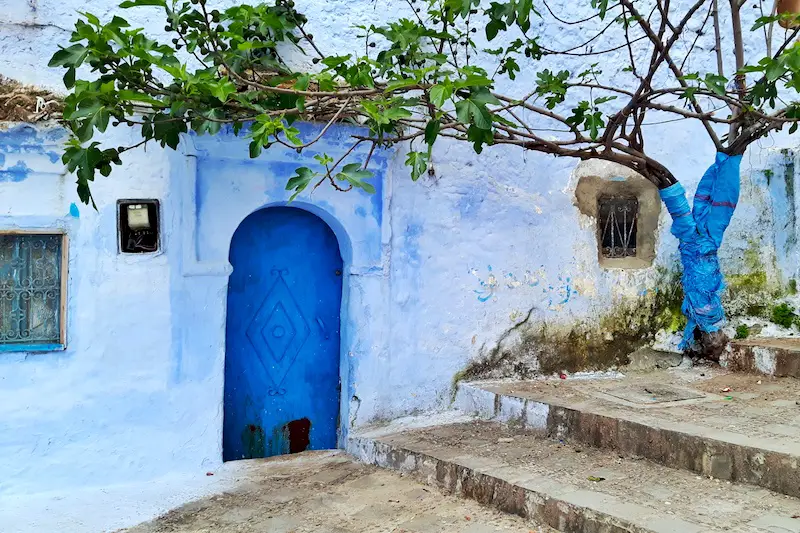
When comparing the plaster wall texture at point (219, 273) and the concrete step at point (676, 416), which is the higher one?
the plaster wall texture at point (219, 273)

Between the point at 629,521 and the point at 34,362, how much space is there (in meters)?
3.60

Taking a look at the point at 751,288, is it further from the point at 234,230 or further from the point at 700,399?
the point at 234,230

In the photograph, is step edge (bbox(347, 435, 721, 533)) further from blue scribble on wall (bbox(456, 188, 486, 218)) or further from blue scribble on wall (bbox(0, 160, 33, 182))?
blue scribble on wall (bbox(0, 160, 33, 182))

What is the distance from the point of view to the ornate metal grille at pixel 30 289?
436 cm

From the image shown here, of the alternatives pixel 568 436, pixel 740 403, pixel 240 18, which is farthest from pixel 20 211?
pixel 740 403

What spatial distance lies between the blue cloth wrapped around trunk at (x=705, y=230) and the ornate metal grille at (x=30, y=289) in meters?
4.61

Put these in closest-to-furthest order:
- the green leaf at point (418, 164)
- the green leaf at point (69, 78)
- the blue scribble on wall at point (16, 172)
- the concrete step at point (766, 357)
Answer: the green leaf at point (69, 78) < the green leaf at point (418, 164) < the blue scribble on wall at point (16, 172) < the concrete step at point (766, 357)

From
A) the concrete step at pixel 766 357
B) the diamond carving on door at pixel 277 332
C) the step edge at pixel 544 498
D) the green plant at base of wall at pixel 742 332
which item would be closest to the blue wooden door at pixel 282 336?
the diamond carving on door at pixel 277 332

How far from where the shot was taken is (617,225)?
20.0 feet

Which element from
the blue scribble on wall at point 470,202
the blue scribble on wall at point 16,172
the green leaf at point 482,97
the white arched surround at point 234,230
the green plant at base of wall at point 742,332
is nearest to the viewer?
the green leaf at point 482,97

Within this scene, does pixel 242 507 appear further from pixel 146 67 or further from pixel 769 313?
Result: pixel 769 313

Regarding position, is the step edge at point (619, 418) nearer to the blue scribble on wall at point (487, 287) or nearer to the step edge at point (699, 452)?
the step edge at point (699, 452)

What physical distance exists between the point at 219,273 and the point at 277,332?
75 centimetres

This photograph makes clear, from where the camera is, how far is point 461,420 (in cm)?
524
